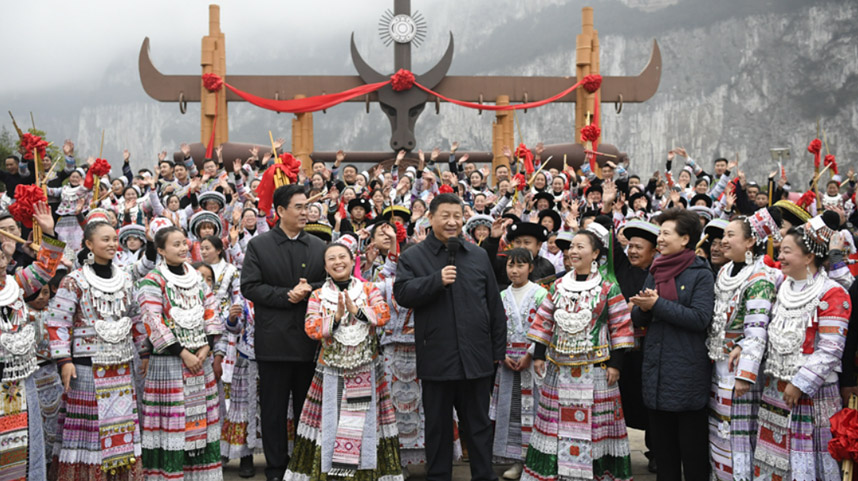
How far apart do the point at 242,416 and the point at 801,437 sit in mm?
3784

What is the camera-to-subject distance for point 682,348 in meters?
4.50

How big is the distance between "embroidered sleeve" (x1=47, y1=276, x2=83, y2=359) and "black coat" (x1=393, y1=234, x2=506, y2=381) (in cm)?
200

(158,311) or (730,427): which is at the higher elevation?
(158,311)

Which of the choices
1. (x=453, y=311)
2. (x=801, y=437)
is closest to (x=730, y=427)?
(x=801, y=437)

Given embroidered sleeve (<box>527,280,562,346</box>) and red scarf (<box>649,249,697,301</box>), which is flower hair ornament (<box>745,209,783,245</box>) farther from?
embroidered sleeve (<box>527,280,562,346</box>)

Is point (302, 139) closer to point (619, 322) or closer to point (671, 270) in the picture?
point (619, 322)

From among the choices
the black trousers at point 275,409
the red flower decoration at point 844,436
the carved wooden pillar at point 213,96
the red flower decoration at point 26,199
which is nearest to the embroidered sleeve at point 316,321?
the black trousers at point 275,409

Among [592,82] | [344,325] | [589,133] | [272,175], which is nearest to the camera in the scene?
[344,325]

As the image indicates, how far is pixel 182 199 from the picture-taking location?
9656mm

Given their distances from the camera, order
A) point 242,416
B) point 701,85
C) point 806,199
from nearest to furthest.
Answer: point 806,199 → point 242,416 → point 701,85

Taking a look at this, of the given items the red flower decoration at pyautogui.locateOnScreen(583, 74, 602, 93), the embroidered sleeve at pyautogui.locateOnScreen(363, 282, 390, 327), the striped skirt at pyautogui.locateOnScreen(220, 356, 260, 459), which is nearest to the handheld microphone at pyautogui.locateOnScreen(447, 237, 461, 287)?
the embroidered sleeve at pyautogui.locateOnScreen(363, 282, 390, 327)

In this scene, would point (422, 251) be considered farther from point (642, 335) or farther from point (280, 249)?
point (642, 335)

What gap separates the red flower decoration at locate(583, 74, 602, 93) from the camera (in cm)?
1695

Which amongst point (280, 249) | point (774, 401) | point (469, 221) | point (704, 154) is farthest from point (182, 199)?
point (704, 154)
